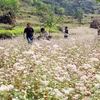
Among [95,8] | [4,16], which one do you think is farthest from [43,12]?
[95,8]

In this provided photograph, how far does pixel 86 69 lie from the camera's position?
7.21 meters

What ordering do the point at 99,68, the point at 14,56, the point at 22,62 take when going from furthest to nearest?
the point at 14,56, the point at 99,68, the point at 22,62

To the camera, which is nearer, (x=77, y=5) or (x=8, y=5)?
(x=8, y=5)

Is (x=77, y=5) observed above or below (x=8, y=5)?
below

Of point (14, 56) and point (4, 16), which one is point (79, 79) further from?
point (4, 16)

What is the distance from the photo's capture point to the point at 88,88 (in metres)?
5.81

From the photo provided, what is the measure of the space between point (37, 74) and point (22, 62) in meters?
0.80

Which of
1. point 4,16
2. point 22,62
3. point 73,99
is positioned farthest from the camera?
point 4,16

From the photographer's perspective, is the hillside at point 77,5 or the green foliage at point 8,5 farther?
the hillside at point 77,5

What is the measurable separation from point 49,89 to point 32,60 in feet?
5.58

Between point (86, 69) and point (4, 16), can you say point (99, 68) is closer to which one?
point (86, 69)

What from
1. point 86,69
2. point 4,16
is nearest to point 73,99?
point 86,69

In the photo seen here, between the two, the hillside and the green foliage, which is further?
the hillside

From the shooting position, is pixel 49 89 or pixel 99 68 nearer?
pixel 49 89
